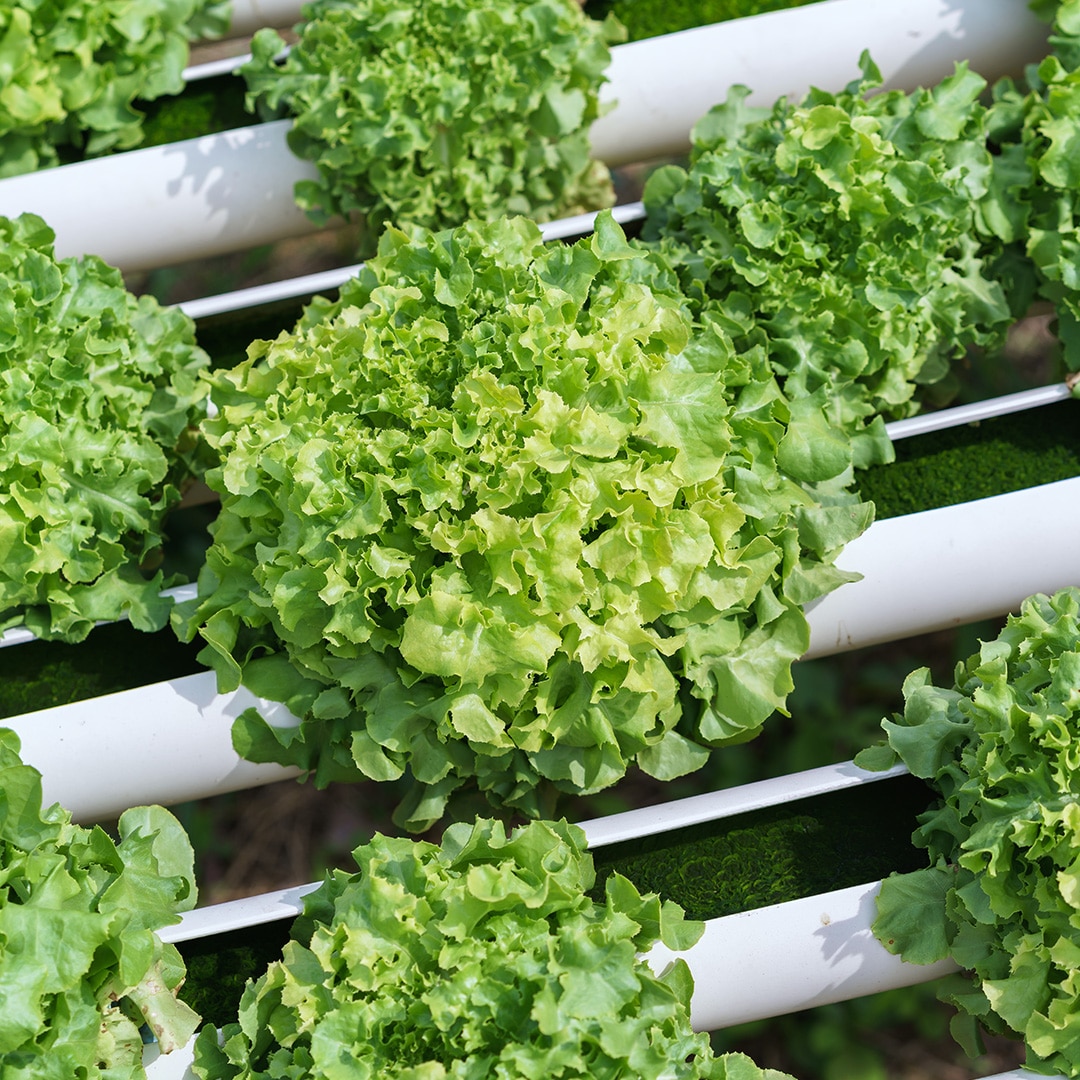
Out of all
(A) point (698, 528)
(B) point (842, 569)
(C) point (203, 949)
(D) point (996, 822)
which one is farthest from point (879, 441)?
(C) point (203, 949)

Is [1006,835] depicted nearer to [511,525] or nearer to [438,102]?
[511,525]

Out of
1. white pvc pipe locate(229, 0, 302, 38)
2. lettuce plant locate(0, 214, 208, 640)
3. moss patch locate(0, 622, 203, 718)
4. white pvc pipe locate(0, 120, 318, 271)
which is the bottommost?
moss patch locate(0, 622, 203, 718)

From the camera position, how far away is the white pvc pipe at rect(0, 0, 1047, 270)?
344cm

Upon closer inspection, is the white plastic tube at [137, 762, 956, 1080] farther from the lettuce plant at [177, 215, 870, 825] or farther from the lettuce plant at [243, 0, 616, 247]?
the lettuce plant at [243, 0, 616, 247]

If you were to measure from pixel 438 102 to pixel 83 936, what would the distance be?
6.33ft

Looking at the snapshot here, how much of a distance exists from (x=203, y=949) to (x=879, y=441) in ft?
6.02

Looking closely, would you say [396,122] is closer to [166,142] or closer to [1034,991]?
[166,142]

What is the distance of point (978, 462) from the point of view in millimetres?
3242

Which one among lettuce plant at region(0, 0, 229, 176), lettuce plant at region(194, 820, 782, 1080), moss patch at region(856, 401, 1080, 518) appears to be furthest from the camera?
lettuce plant at region(0, 0, 229, 176)

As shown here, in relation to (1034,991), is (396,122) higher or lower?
higher

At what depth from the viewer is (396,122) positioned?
308 cm

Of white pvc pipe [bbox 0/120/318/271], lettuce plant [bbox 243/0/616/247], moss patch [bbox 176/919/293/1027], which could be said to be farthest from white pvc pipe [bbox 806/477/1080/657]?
white pvc pipe [bbox 0/120/318/271]

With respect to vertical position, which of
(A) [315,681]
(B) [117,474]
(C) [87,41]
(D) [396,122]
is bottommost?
(A) [315,681]

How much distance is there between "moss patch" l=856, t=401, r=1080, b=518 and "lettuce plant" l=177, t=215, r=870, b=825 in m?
0.36
